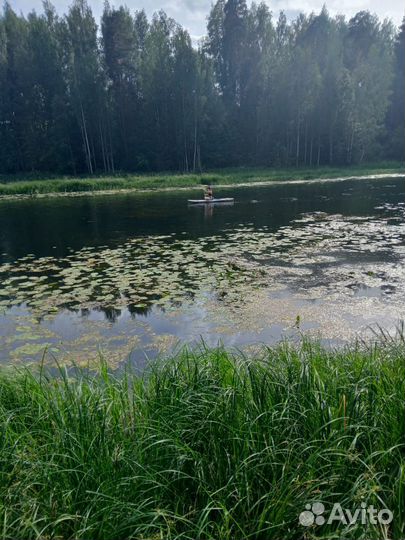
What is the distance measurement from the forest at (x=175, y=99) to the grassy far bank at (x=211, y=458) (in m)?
35.2

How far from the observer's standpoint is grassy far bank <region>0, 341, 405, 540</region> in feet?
6.24

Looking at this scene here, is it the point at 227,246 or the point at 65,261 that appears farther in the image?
the point at 227,246

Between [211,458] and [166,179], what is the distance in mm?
29526

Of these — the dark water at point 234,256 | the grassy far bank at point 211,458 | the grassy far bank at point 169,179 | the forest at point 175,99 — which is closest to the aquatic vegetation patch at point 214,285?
the dark water at point 234,256

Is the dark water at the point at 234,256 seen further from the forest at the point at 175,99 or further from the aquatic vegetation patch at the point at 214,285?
the forest at the point at 175,99

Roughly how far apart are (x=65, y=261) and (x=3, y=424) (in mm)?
7707

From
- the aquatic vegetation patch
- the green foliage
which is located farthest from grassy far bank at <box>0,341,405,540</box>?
the green foliage

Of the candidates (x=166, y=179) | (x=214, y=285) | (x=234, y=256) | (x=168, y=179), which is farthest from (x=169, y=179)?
(x=214, y=285)

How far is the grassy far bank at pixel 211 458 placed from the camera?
190cm

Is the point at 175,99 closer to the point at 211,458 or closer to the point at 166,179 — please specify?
the point at 166,179

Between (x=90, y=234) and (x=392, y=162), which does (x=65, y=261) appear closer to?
(x=90, y=234)

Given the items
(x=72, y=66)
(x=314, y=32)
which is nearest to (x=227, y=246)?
(x=72, y=66)

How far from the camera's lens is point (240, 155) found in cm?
4100

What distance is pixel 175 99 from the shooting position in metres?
37.5
